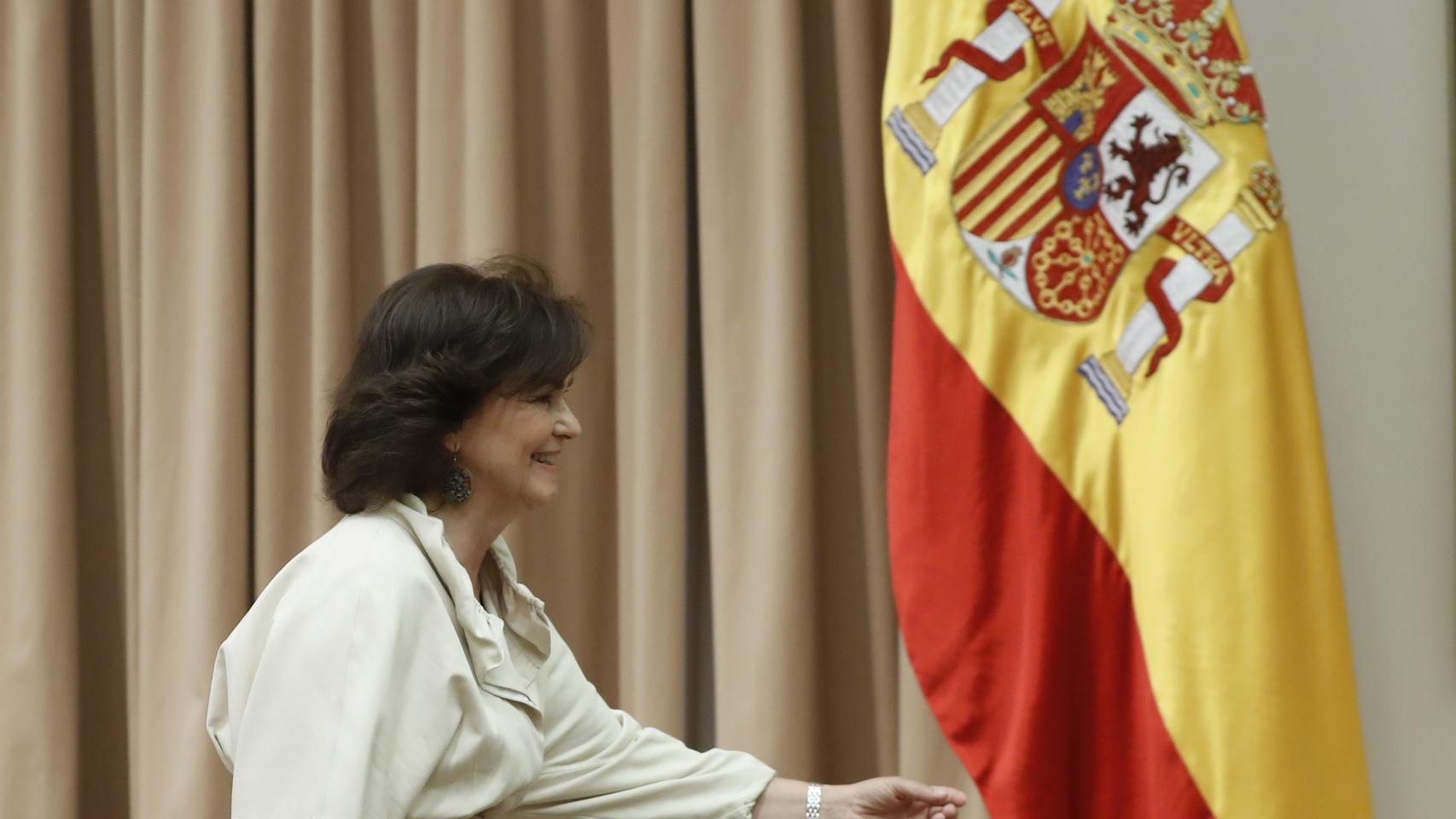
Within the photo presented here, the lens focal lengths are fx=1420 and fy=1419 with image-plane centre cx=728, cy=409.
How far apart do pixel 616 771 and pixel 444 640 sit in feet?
1.63

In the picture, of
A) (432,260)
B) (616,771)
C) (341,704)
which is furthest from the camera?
(432,260)

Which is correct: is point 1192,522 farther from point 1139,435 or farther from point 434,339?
point 434,339

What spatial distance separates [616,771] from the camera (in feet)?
6.31

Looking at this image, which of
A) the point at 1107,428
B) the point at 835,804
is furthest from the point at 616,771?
the point at 1107,428

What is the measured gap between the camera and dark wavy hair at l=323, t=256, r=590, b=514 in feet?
5.32

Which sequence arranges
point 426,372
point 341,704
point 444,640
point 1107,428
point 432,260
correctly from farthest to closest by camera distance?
1. point 432,260
2. point 1107,428
3. point 426,372
4. point 444,640
5. point 341,704

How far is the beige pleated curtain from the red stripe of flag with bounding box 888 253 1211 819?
1.97ft

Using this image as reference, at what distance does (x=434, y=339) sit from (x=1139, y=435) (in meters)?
0.84

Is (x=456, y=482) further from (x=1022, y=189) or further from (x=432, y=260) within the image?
(x=432, y=260)

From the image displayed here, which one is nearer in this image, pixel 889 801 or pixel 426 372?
pixel 426 372

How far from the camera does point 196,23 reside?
282cm

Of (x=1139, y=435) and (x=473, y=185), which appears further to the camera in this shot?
(x=473, y=185)

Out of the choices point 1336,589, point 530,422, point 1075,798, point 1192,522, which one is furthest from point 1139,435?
point 530,422

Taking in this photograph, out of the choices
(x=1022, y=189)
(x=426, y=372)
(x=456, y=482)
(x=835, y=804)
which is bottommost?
(x=835, y=804)
